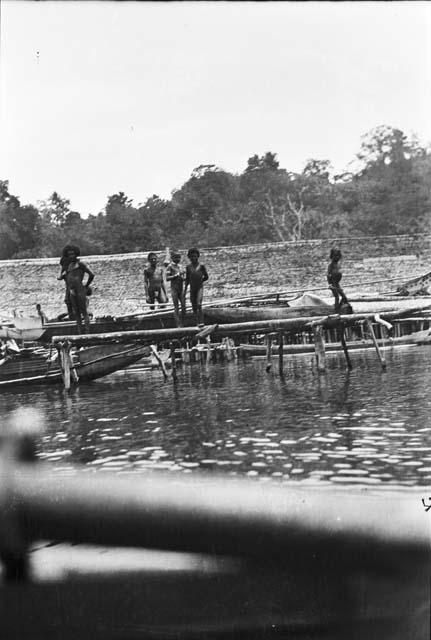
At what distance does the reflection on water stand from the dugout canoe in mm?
191

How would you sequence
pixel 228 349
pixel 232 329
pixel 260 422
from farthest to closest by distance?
pixel 228 349
pixel 232 329
pixel 260 422

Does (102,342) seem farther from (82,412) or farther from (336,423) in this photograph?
(336,423)

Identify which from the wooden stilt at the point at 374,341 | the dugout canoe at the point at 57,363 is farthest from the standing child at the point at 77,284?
the wooden stilt at the point at 374,341

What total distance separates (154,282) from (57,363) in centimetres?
108

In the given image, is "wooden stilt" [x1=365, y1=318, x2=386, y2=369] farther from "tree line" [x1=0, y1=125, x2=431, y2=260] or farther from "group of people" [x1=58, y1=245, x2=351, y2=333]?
"tree line" [x1=0, y1=125, x2=431, y2=260]

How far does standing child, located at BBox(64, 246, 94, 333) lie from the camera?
158 inches

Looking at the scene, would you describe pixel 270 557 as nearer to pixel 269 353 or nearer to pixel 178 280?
pixel 178 280

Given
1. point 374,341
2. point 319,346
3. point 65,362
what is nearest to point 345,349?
point 374,341

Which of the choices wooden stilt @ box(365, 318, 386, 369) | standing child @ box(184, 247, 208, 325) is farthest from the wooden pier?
standing child @ box(184, 247, 208, 325)

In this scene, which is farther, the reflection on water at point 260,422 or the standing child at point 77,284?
the standing child at point 77,284

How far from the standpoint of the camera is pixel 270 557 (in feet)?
9.48

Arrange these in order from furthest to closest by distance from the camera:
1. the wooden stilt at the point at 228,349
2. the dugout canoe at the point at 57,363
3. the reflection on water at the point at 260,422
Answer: the wooden stilt at the point at 228,349 → the dugout canoe at the point at 57,363 → the reflection on water at the point at 260,422

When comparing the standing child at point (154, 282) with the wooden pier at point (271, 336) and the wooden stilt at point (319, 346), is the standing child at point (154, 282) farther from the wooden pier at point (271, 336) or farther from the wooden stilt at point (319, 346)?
the wooden stilt at point (319, 346)

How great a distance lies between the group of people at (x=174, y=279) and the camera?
3980mm
